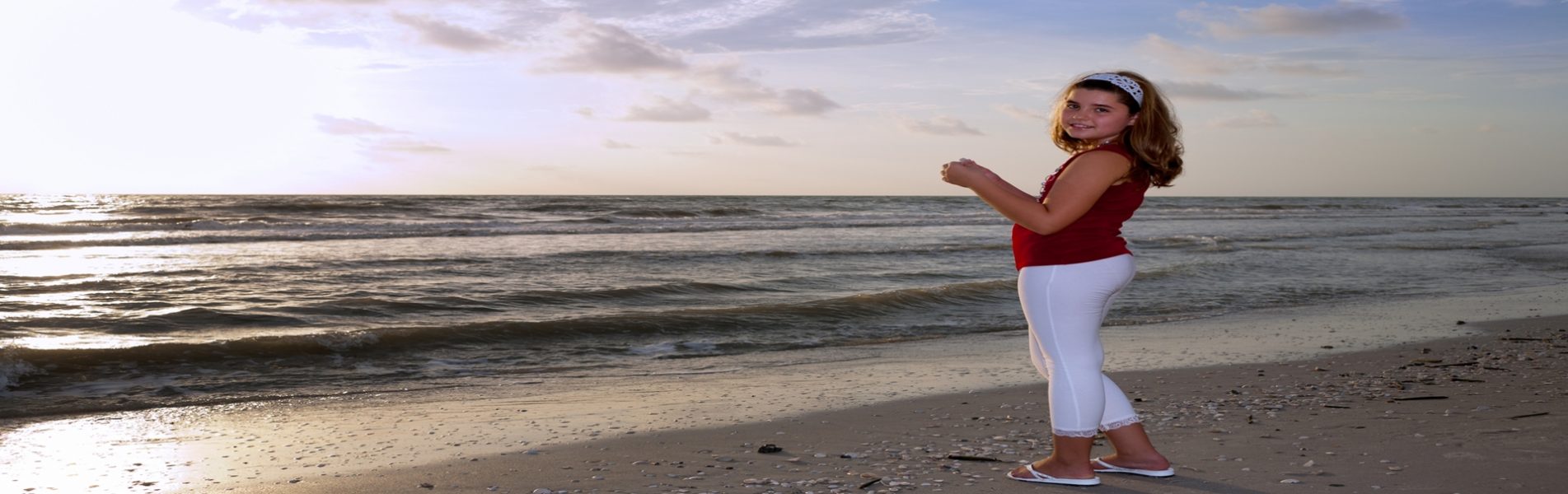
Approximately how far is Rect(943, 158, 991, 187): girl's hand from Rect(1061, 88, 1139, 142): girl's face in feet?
1.20

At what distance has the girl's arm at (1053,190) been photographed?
300 centimetres

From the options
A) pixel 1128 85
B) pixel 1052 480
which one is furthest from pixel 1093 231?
pixel 1052 480

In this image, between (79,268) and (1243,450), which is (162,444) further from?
(79,268)

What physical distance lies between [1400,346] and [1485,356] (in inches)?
35.4

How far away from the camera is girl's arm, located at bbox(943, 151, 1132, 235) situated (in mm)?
2998

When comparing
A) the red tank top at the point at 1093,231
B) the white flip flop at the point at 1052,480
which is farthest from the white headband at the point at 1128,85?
the white flip flop at the point at 1052,480

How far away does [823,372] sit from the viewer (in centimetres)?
704

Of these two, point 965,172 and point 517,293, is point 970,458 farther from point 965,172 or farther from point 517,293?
point 517,293

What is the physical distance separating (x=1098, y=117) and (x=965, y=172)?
1.52 feet

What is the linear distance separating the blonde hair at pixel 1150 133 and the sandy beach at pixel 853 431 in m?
1.08

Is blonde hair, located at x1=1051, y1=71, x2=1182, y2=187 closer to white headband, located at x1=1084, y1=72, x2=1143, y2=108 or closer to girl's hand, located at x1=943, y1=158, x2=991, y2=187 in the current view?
white headband, located at x1=1084, y1=72, x2=1143, y2=108

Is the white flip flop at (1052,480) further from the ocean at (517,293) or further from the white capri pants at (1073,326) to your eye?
the ocean at (517,293)

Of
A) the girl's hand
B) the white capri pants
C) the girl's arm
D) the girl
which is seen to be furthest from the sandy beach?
the girl's hand

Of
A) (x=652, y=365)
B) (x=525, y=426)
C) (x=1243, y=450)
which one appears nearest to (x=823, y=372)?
(x=652, y=365)
